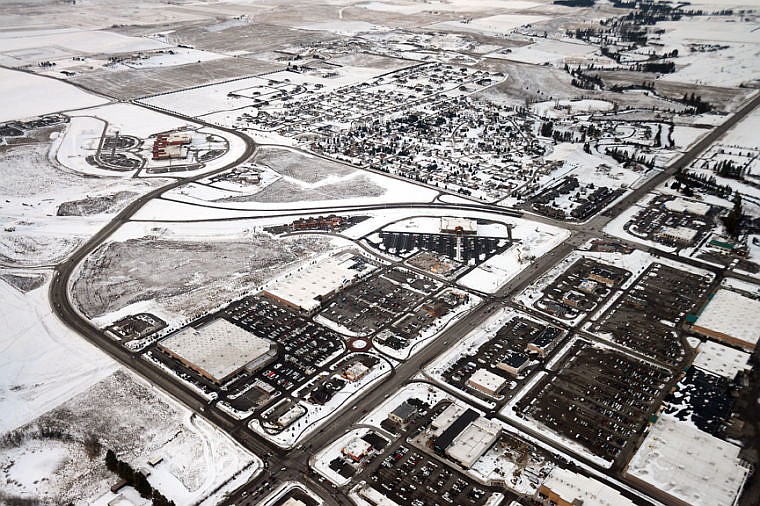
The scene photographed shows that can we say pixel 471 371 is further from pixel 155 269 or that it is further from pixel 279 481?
pixel 155 269

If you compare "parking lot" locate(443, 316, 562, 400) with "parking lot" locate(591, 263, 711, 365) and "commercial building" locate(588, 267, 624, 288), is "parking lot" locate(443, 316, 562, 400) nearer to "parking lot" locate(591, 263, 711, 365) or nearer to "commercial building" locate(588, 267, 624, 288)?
"parking lot" locate(591, 263, 711, 365)

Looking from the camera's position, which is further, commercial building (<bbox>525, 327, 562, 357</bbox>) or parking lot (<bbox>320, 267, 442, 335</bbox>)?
parking lot (<bbox>320, 267, 442, 335</bbox>)

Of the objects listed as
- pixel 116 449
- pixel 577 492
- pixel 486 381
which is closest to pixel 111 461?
pixel 116 449

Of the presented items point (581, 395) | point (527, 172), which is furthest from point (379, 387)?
point (527, 172)

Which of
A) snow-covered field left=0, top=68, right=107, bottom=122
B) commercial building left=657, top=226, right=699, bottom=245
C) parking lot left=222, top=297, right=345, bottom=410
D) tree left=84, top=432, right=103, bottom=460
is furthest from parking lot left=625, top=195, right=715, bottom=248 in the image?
snow-covered field left=0, top=68, right=107, bottom=122

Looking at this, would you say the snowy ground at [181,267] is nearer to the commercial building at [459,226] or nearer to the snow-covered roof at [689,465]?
the commercial building at [459,226]

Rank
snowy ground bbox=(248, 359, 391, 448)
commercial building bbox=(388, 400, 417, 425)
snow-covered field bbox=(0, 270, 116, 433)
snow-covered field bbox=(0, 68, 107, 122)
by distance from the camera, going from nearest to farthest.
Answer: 1. snowy ground bbox=(248, 359, 391, 448)
2. commercial building bbox=(388, 400, 417, 425)
3. snow-covered field bbox=(0, 270, 116, 433)
4. snow-covered field bbox=(0, 68, 107, 122)

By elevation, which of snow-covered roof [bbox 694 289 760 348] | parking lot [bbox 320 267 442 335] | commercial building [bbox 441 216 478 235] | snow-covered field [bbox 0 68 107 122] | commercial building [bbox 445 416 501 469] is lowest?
commercial building [bbox 445 416 501 469]
